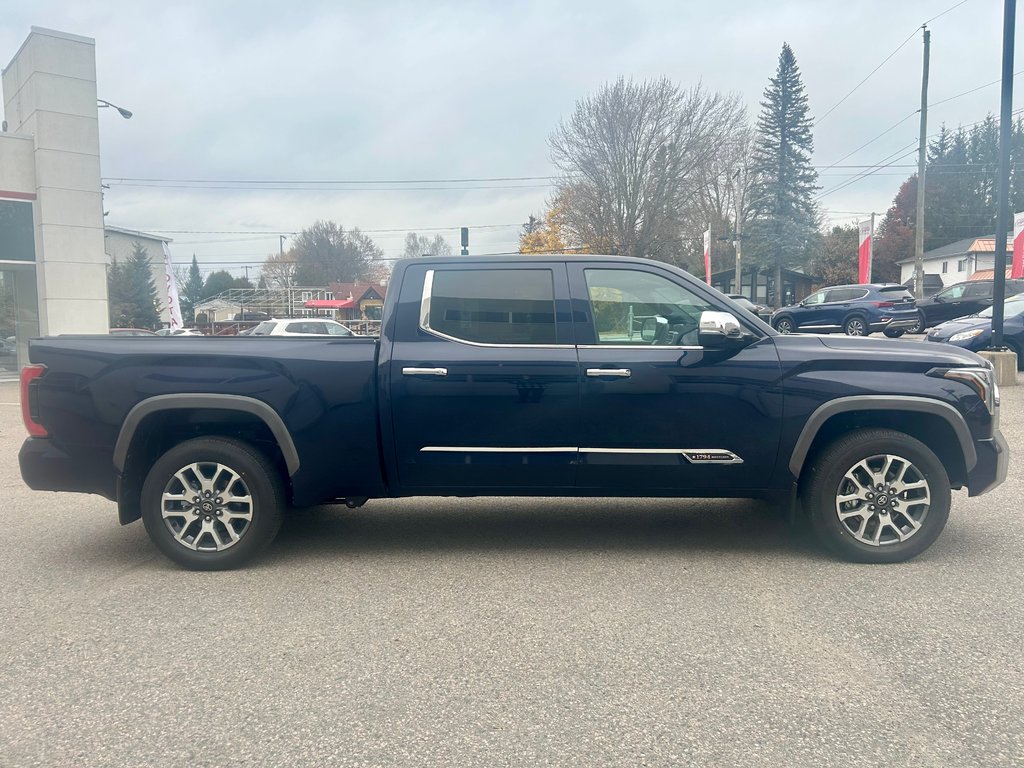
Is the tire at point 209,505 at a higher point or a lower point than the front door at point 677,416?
lower

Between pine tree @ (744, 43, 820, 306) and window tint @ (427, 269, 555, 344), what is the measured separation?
5241cm

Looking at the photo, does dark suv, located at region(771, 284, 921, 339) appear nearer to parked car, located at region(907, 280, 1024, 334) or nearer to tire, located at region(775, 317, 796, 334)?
tire, located at region(775, 317, 796, 334)

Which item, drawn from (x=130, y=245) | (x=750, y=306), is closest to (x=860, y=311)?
(x=750, y=306)

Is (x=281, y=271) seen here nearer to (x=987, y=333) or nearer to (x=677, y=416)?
(x=987, y=333)

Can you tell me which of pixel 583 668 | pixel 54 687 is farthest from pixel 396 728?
pixel 54 687

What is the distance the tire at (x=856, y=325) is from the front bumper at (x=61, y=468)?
24177 mm

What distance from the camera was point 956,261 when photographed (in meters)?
62.9

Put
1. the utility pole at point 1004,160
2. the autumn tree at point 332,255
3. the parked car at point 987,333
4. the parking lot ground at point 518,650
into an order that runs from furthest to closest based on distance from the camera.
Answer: the autumn tree at point 332,255, the parked car at point 987,333, the utility pole at point 1004,160, the parking lot ground at point 518,650

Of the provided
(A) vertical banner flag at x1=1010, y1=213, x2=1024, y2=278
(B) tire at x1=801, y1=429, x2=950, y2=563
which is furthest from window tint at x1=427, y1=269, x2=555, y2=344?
(A) vertical banner flag at x1=1010, y1=213, x2=1024, y2=278

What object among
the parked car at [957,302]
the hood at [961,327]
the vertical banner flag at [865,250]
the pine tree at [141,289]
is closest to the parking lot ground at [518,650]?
the hood at [961,327]

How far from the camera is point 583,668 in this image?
142 inches

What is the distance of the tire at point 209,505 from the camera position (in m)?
4.96

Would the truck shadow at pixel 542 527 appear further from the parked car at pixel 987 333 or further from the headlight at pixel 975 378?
the parked car at pixel 987 333

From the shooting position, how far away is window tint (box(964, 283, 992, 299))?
965 inches
